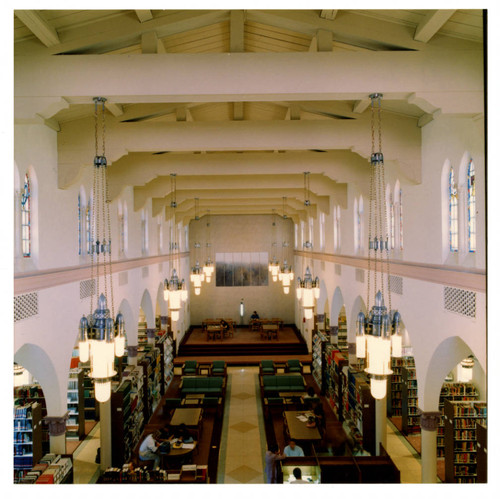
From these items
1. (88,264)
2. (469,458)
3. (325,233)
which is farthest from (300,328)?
(88,264)

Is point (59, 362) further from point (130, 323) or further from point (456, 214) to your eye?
point (456, 214)

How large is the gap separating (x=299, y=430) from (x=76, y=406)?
689cm

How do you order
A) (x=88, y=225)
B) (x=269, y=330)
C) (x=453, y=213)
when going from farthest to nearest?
1. (x=269, y=330)
2. (x=88, y=225)
3. (x=453, y=213)

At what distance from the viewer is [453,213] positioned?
24.5 feet

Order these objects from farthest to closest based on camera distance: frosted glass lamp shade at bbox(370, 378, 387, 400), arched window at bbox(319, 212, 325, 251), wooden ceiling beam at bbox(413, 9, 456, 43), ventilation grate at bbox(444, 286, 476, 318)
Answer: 1. arched window at bbox(319, 212, 325, 251)
2. ventilation grate at bbox(444, 286, 476, 318)
3. frosted glass lamp shade at bbox(370, 378, 387, 400)
4. wooden ceiling beam at bbox(413, 9, 456, 43)

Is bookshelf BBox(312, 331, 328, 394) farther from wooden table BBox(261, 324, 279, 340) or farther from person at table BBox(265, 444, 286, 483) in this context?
person at table BBox(265, 444, 286, 483)

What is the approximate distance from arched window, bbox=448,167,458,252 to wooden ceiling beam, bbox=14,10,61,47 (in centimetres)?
615

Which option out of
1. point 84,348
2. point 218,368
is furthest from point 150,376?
point 84,348

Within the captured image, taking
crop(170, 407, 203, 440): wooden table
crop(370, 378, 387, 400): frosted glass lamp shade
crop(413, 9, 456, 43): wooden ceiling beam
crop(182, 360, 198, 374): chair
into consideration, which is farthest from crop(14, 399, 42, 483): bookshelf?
crop(413, 9, 456, 43): wooden ceiling beam

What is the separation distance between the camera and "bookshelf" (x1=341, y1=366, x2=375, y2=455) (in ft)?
38.0

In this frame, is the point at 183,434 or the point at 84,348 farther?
the point at 183,434

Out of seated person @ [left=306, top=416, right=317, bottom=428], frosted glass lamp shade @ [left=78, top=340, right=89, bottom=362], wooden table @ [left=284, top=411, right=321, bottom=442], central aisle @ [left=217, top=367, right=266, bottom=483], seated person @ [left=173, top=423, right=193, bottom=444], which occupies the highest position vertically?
frosted glass lamp shade @ [left=78, top=340, right=89, bottom=362]

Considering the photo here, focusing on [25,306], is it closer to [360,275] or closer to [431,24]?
[431,24]

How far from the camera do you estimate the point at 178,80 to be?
4586mm
